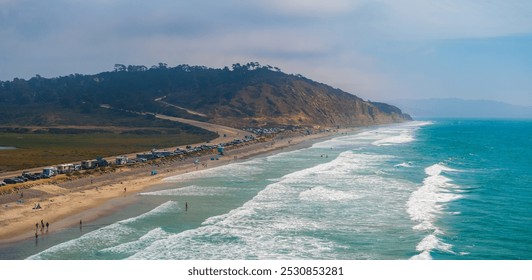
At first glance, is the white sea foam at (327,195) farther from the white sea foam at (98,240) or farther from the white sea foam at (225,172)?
the white sea foam at (225,172)

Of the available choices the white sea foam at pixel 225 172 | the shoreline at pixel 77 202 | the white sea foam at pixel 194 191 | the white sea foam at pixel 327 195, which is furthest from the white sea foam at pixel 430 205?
the shoreline at pixel 77 202

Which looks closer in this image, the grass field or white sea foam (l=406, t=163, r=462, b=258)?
white sea foam (l=406, t=163, r=462, b=258)

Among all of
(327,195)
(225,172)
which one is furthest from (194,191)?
(225,172)

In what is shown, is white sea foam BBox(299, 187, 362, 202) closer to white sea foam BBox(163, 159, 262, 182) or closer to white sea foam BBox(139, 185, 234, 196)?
white sea foam BBox(139, 185, 234, 196)

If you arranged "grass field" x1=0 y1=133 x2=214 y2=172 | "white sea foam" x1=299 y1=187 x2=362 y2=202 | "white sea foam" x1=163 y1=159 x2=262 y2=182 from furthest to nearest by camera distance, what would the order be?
"grass field" x1=0 y1=133 x2=214 y2=172
"white sea foam" x1=163 y1=159 x2=262 y2=182
"white sea foam" x1=299 y1=187 x2=362 y2=202

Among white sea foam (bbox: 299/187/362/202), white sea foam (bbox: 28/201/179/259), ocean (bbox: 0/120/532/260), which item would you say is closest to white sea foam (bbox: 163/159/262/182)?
ocean (bbox: 0/120/532/260)

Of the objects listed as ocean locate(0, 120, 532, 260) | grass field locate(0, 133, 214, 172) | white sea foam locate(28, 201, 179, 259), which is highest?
grass field locate(0, 133, 214, 172)

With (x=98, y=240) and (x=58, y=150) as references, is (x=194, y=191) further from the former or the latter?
(x=58, y=150)
